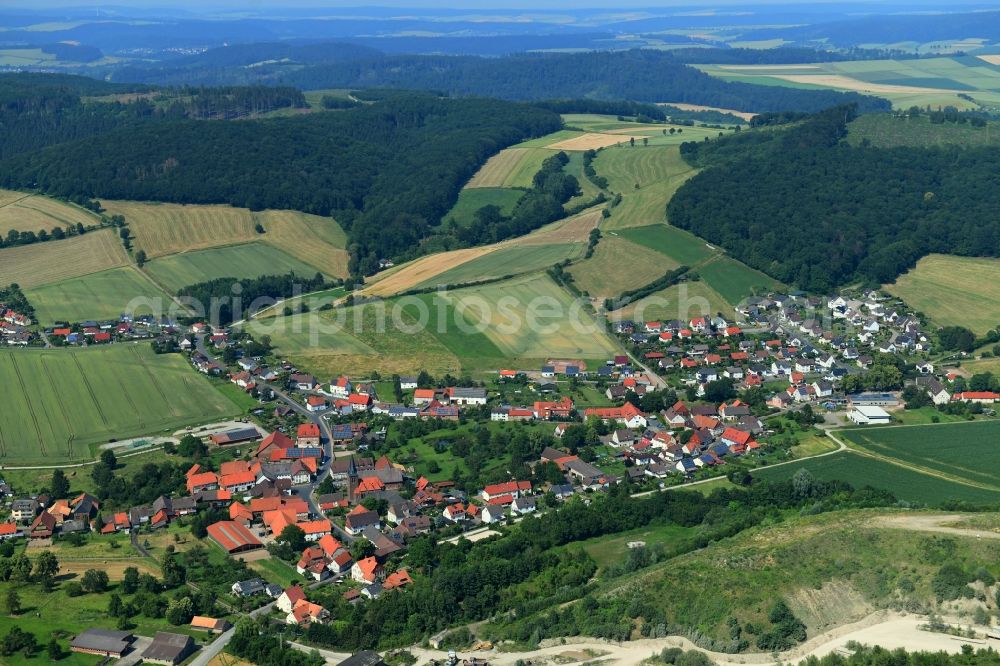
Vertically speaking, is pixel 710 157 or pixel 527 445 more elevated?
pixel 710 157

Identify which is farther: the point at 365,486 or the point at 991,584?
the point at 365,486

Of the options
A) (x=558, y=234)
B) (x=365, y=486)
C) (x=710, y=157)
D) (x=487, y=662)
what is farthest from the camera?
(x=710, y=157)

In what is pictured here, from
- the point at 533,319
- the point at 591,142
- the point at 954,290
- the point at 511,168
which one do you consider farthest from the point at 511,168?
the point at 954,290

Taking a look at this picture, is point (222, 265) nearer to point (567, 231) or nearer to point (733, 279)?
point (567, 231)

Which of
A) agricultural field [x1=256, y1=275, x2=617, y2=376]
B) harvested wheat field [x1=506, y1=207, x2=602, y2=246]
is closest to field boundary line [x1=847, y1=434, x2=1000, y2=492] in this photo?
agricultural field [x1=256, y1=275, x2=617, y2=376]

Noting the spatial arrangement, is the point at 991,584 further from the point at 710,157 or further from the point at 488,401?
the point at 710,157

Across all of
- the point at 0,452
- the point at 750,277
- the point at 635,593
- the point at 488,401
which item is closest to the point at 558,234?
the point at 750,277

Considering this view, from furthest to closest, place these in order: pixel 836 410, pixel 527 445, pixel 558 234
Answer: pixel 558 234, pixel 836 410, pixel 527 445

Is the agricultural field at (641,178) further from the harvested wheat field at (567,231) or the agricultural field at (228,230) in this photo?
the agricultural field at (228,230)
